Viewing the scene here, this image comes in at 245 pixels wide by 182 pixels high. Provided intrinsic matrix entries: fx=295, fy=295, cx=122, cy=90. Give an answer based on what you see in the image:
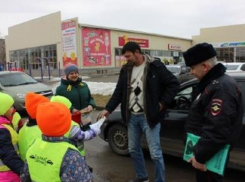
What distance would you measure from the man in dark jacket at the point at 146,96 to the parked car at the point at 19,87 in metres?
6.84

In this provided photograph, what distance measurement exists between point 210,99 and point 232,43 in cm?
4656

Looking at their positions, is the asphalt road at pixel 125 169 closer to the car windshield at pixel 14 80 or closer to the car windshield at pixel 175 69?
the car windshield at pixel 14 80

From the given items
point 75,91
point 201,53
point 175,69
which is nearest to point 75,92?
point 75,91

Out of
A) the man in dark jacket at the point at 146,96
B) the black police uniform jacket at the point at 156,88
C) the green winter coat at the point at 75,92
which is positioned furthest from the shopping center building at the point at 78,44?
the black police uniform jacket at the point at 156,88

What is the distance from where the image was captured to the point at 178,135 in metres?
4.41

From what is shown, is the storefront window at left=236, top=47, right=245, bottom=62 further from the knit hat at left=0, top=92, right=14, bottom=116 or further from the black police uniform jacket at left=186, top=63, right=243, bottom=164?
the knit hat at left=0, top=92, right=14, bottom=116

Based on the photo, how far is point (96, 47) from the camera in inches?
1202

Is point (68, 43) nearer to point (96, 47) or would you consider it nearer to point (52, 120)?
point (96, 47)

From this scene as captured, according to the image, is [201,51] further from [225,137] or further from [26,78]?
[26,78]

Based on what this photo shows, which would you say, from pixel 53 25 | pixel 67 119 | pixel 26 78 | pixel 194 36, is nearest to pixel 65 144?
pixel 67 119

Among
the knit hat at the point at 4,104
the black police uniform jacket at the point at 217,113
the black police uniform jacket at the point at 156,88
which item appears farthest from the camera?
the black police uniform jacket at the point at 156,88

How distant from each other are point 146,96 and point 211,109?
1.42m

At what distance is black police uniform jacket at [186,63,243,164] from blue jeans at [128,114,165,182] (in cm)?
129

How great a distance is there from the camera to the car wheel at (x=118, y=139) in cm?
520
